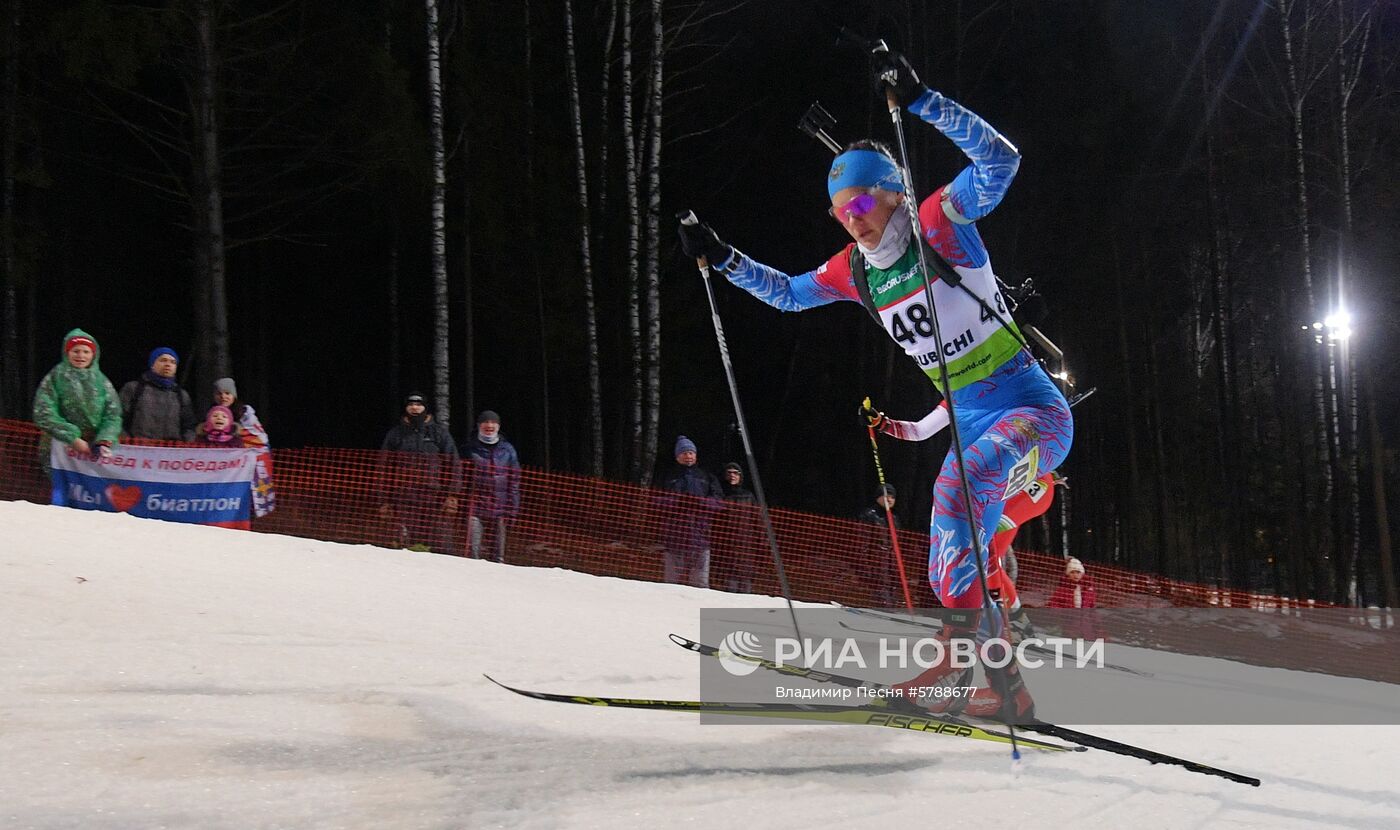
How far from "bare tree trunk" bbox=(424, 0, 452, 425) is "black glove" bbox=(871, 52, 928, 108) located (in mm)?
8749

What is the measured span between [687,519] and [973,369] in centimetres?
514

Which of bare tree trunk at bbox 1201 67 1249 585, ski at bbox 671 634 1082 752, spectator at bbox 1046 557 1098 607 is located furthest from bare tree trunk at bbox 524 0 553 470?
ski at bbox 671 634 1082 752

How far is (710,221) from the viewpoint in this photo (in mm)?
23078

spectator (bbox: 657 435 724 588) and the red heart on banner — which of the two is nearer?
the red heart on banner

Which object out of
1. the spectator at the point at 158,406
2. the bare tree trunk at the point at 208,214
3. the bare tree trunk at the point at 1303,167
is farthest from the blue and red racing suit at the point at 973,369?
the bare tree trunk at the point at 1303,167

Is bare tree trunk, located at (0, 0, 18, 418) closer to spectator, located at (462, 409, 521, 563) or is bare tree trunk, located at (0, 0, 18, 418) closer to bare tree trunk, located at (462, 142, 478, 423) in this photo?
bare tree trunk, located at (462, 142, 478, 423)

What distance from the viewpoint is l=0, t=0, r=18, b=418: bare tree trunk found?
1288 cm

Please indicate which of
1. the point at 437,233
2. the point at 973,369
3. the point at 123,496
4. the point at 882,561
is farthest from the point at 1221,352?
the point at 123,496

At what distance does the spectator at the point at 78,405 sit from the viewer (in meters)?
6.17

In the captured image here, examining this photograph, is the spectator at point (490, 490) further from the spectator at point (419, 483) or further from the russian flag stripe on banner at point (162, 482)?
the russian flag stripe on banner at point (162, 482)

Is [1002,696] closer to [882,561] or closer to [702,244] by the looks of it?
[702,244]

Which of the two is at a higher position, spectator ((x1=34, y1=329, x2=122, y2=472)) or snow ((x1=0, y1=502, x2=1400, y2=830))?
spectator ((x1=34, y1=329, x2=122, y2=472))

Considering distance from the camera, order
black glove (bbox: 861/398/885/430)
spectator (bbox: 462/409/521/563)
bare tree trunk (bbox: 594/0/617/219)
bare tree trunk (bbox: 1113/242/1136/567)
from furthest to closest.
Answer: bare tree trunk (bbox: 1113/242/1136/567)
bare tree trunk (bbox: 594/0/617/219)
spectator (bbox: 462/409/521/563)
black glove (bbox: 861/398/885/430)

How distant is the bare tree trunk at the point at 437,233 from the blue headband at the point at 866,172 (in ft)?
27.2
